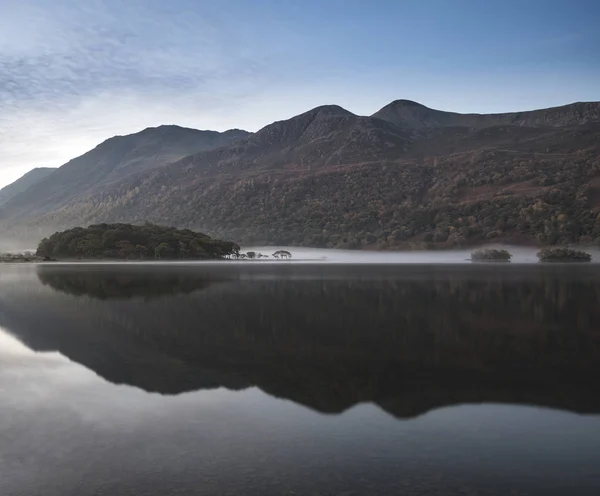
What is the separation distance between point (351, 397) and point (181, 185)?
637 feet

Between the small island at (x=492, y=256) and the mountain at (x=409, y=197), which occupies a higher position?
the mountain at (x=409, y=197)

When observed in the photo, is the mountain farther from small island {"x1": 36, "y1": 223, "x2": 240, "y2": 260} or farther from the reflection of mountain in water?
the reflection of mountain in water

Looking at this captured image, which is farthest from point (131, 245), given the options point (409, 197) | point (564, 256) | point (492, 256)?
point (409, 197)

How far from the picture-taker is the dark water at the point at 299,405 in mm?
5461

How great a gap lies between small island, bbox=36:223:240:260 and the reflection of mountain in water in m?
67.5

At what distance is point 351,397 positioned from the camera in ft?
27.7

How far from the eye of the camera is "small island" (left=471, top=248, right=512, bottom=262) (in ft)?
286

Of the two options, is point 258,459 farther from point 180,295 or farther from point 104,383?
point 180,295

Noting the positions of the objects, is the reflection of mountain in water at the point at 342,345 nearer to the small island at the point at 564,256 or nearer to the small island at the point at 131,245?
the small island at the point at 564,256

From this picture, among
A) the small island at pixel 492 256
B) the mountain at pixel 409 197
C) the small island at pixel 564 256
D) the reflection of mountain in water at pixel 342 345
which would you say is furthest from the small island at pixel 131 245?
the reflection of mountain in water at pixel 342 345

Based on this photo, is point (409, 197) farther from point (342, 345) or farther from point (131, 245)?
point (342, 345)

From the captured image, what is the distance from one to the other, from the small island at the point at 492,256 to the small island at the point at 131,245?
4092cm

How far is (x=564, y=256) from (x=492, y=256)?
10.3 metres

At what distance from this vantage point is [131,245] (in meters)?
89.8
